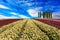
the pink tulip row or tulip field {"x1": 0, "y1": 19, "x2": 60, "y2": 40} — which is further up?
the pink tulip row

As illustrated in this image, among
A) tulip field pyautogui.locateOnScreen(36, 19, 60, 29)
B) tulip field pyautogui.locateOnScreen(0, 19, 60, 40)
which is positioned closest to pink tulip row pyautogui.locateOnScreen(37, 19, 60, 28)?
tulip field pyautogui.locateOnScreen(36, 19, 60, 29)

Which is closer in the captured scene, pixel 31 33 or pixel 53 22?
pixel 31 33

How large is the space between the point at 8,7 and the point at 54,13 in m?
2.41

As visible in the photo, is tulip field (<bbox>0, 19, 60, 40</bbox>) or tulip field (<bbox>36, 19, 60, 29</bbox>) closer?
tulip field (<bbox>0, 19, 60, 40</bbox>)

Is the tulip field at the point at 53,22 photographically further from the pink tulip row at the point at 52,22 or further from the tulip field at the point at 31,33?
the tulip field at the point at 31,33

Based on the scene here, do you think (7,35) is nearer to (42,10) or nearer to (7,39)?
(7,39)

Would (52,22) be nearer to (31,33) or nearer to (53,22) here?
(53,22)

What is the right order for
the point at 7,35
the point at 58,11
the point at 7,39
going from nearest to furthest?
the point at 7,39, the point at 7,35, the point at 58,11

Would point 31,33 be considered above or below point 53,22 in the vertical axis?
below

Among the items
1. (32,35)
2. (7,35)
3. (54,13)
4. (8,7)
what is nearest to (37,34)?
(32,35)

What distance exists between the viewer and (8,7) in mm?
9047

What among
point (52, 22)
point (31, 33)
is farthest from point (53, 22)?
point (31, 33)

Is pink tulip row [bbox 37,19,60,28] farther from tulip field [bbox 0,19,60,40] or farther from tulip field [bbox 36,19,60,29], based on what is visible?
tulip field [bbox 0,19,60,40]

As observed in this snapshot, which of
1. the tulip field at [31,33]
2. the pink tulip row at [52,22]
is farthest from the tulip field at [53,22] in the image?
the tulip field at [31,33]
